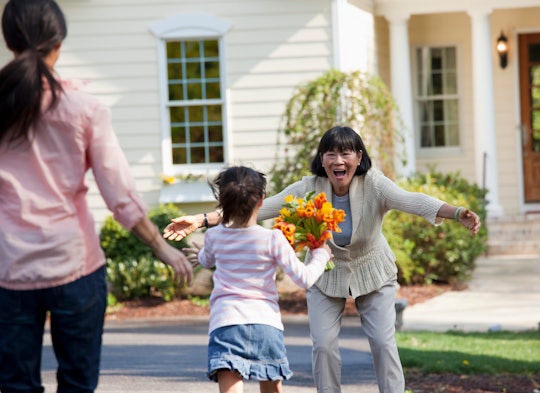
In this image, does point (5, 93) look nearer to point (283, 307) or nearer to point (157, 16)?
point (283, 307)

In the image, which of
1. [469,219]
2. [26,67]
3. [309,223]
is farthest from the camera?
[469,219]

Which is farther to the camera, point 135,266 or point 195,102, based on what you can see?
point 195,102

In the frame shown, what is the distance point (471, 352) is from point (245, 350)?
5.58 m

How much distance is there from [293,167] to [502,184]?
237 inches

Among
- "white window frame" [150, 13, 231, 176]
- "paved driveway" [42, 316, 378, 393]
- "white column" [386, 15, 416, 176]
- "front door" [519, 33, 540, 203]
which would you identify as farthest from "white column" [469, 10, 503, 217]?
"paved driveway" [42, 316, 378, 393]

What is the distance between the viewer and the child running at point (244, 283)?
5.52m

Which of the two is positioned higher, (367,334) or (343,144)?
(343,144)

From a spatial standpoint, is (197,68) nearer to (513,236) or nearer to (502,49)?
(513,236)

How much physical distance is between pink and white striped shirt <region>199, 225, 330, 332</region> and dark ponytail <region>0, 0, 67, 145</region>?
145 cm

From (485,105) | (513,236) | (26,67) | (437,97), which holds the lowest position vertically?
(513,236)

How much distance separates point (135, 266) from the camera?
16.2m

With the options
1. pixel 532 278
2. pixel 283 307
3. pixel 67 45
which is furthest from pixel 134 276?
pixel 532 278

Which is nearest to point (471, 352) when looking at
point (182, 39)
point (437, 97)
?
point (182, 39)

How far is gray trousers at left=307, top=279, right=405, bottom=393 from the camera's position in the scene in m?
6.54
